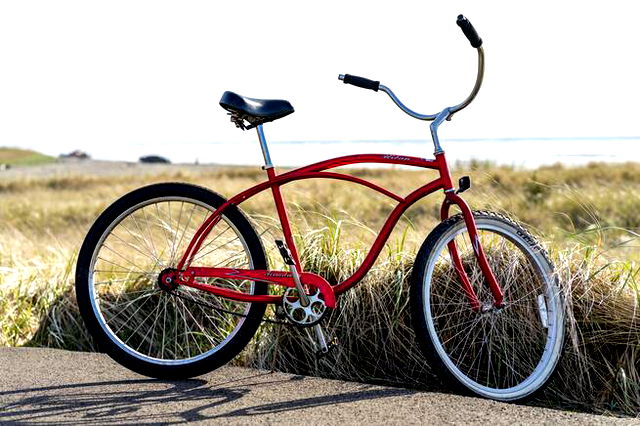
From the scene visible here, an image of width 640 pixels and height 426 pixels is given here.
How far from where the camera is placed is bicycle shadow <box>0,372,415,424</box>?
3.40 m

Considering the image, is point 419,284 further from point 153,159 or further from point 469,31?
point 153,159

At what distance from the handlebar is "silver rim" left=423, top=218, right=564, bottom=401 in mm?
553

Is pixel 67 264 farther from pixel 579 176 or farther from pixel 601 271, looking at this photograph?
pixel 579 176

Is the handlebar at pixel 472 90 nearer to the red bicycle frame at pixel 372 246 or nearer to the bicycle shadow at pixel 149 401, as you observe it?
the red bicycle frame at pixel 372 246

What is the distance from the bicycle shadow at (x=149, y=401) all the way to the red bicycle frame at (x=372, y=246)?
1.50ft

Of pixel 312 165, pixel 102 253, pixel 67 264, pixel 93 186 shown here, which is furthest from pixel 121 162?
pixel 312 165

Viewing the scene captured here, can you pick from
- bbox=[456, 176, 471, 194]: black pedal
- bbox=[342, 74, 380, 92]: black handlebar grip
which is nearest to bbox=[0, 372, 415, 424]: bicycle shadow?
bbox=[456, 176, 471, 194]: black pedal

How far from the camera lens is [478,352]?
13.7 ft

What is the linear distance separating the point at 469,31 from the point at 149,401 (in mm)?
2248

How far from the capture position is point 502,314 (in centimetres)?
415

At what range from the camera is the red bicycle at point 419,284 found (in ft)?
12.4

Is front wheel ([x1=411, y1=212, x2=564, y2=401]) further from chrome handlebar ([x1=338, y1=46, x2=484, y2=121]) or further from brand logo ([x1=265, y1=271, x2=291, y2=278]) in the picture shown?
brand logo ([x1=265, y1=271, x2=291, y2=278])

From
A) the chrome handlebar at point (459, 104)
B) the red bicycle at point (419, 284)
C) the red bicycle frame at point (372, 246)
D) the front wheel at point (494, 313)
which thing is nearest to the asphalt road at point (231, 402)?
the red bicycle at point (419, 284)

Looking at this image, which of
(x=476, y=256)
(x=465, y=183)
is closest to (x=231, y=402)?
(x=476, y=256)
